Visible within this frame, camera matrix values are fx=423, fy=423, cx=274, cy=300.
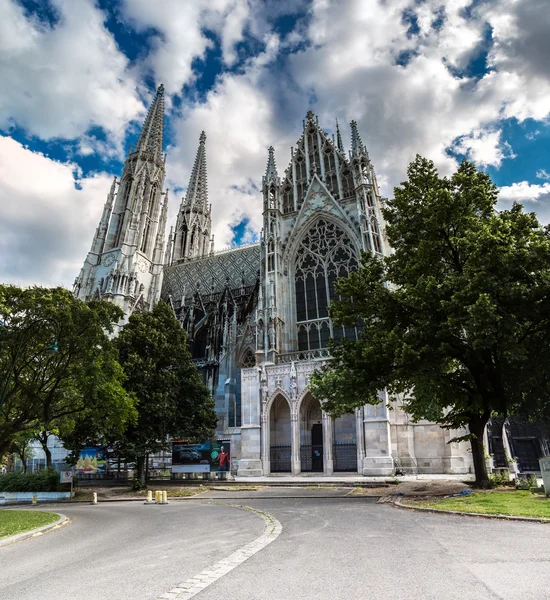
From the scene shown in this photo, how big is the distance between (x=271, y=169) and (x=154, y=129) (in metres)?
30.1

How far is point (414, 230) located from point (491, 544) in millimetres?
10994

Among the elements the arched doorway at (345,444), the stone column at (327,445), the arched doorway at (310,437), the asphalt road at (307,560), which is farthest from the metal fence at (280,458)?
the asphalt road at (307,560)

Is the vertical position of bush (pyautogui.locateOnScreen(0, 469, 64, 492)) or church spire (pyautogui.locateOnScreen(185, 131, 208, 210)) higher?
church spire (pyautogui.locateOnScreen(185, 131, 208, 210))

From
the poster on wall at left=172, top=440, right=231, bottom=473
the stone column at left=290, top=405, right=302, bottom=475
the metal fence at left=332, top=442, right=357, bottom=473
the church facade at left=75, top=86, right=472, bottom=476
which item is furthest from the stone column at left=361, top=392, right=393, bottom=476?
the poster on wall at left=172, top=440, right=231, bottom=473

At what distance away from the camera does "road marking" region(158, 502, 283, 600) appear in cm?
444

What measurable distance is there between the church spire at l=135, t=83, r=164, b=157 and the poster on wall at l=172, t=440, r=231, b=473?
44.3 metres

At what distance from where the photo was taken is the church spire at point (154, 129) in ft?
186

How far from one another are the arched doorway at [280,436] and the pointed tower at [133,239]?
71.6 ft

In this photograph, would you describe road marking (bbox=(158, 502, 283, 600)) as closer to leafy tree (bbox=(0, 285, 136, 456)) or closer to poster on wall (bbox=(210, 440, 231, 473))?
leafy tree (bbox=(0, 285, 136, 456))

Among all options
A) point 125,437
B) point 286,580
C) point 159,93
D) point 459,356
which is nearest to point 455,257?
point 459,356

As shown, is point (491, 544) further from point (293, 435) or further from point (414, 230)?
point (293, 435)

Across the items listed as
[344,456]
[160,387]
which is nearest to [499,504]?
[160,387]

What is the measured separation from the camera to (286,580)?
4773 mm

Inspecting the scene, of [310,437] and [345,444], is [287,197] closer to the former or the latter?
[310,437]
